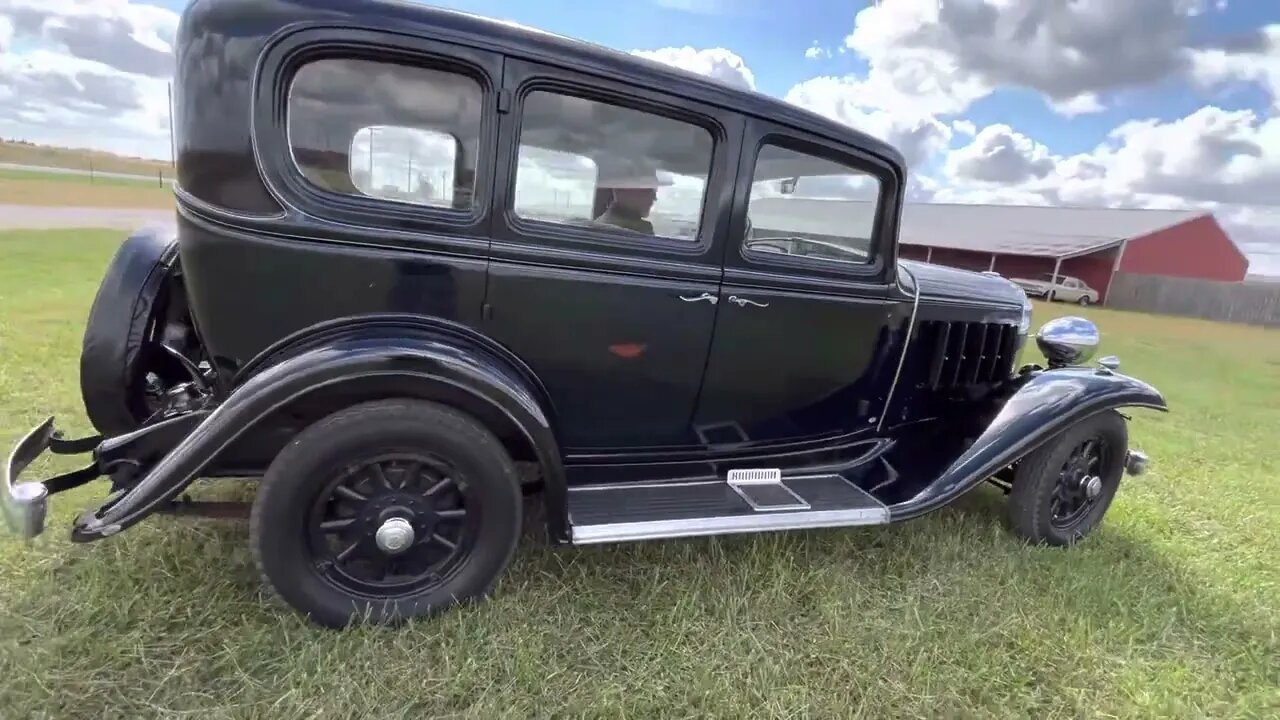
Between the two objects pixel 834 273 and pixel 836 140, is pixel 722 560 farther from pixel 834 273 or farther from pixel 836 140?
pixel 836 140

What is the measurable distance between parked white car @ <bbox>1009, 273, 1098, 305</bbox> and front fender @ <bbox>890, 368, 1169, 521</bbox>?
851 inches

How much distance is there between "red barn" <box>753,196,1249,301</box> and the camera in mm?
23438

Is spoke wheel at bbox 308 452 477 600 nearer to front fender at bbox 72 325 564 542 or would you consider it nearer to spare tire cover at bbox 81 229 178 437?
front fender at bbox 72 325 564 542

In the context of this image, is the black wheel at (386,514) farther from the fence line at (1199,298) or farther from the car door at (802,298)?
the fence line at (1199,298)

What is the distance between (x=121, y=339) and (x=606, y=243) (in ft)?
6.39

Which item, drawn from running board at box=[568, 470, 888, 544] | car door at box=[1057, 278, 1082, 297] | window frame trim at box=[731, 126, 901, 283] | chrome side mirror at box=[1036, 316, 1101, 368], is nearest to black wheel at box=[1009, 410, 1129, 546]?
chrome side mirror at box=[1036, 316, 1101, 368]

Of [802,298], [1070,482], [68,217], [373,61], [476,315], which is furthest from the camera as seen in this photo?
[68,217]

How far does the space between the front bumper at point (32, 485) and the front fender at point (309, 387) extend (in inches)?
4.4

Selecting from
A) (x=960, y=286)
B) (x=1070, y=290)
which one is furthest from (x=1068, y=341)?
(x=1070, y=290)

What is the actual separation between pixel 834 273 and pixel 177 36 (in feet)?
8.43

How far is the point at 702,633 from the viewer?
2.51 meters

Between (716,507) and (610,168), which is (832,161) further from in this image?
(716,507)

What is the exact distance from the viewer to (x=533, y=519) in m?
3.21

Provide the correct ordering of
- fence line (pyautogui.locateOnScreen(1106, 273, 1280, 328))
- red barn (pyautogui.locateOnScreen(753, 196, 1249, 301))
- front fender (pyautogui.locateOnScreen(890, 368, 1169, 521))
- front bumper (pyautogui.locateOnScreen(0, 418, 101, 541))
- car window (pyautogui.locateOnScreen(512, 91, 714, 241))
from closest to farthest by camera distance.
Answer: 1. front bumper (pyautogui.locateOnScreen(0, 418, 101, 541))
2. car window (pyautogui.locateOnScreen(512, 91, 714, 241))
3. front fender (pyautogui.locateOnScreen(890, 368, 1169, 521))
4. fence line (pyautogui.locateOnScreen(1106, 273, 1280, 328))
5. red barn (pyautogui.locateOnScreen(753, 196, 1249, 301))
